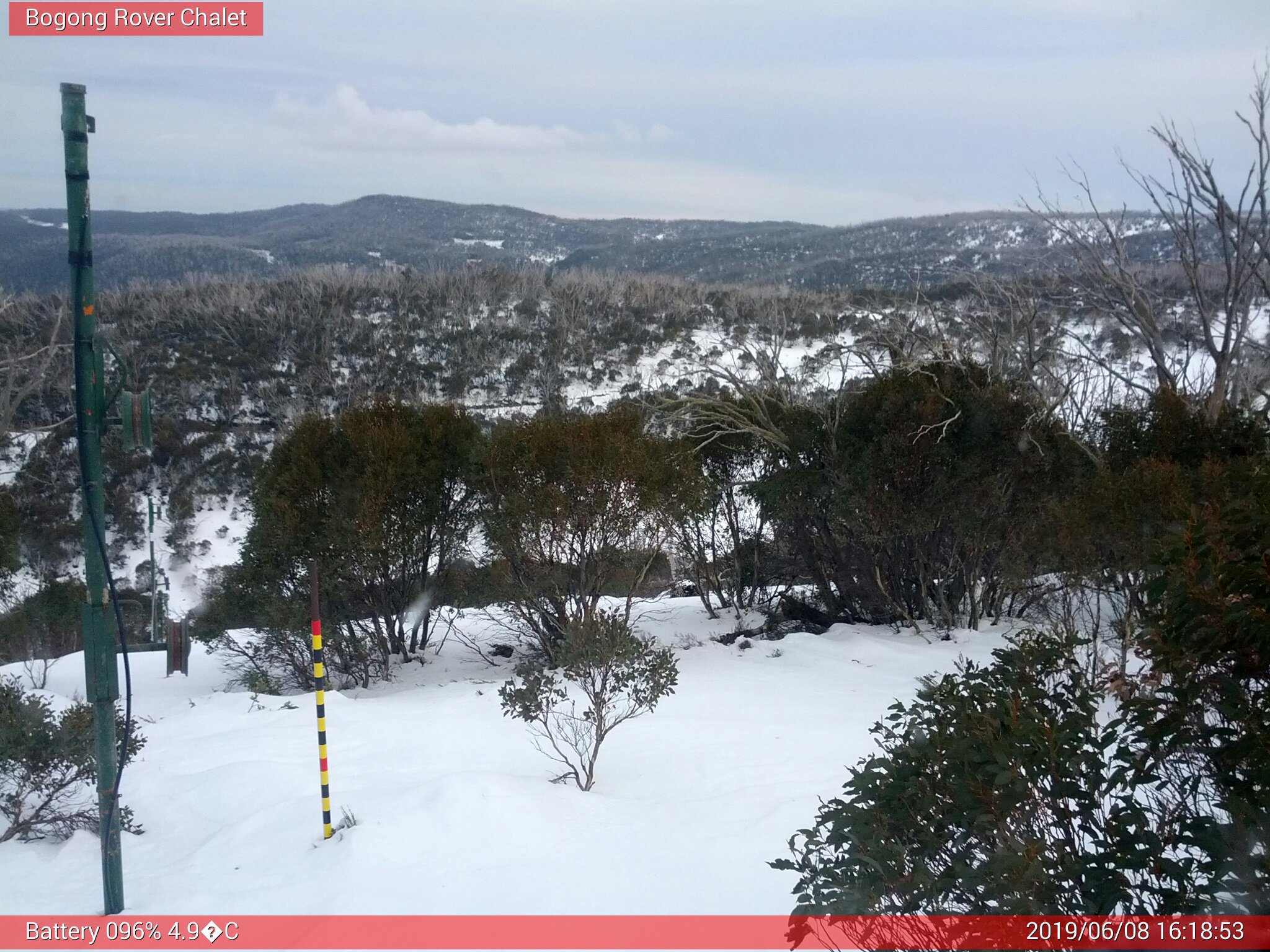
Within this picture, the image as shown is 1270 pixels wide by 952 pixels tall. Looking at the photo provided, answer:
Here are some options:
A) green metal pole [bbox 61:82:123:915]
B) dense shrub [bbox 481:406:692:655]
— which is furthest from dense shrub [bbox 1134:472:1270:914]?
dense shrub [bbox 481:406:692:655]

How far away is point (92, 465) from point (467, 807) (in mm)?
2732

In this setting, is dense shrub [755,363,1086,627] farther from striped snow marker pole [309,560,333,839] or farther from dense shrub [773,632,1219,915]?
dense shrub [773,632,1219,915]

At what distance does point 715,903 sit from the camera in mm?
4348

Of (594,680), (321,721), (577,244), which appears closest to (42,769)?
(321,721)

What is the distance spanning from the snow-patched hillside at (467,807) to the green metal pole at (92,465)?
49 centimetres

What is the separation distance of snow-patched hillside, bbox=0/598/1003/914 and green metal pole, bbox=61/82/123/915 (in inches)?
19.2

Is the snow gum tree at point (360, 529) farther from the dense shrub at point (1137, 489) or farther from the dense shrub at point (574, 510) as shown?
the dense shrub at point (1137, 489)

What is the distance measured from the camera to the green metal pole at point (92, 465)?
4195mm

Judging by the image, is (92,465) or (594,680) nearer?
(92,465)

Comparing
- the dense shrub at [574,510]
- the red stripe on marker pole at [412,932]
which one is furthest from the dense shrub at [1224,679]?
the dense shrub at [574,510]

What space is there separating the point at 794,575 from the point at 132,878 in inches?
402

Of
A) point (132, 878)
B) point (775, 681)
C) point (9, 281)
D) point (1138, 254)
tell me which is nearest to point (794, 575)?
point (775, 681)

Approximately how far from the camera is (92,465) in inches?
172

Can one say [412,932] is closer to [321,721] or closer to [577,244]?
[321,721]
